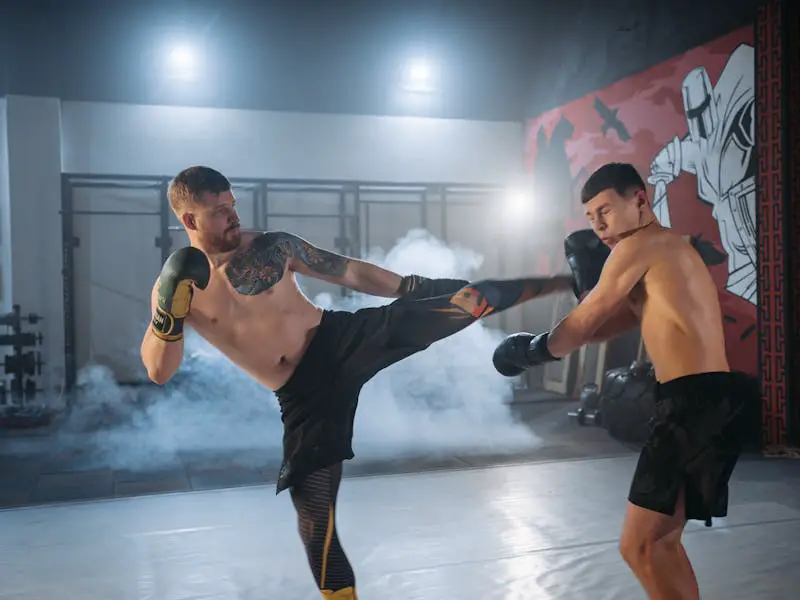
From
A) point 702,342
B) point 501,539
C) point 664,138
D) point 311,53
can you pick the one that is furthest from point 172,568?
→ point 311,53

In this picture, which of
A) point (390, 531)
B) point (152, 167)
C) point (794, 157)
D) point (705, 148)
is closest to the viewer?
point (390, 531)

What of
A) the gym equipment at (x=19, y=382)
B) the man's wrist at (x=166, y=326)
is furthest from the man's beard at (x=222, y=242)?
the gym equipment at (x=19, y=382)

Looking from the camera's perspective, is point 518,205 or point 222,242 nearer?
point 222,242

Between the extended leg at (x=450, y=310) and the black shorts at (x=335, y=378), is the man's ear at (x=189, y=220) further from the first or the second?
the extended leg at (x=450, y=310)

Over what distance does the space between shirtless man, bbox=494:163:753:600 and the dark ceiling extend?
16.5 feet

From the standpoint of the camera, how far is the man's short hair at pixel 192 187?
200cm

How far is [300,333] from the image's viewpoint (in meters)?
2.09

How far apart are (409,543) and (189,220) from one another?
72.3 inches

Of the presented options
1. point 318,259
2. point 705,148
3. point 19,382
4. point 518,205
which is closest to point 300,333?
point 318,259

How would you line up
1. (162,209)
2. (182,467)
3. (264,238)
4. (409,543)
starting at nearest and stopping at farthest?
1. (264,238)
2. (409,543)
3. (182,467)
4. (162,209)

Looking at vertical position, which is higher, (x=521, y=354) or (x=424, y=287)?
(x=424, y=287)

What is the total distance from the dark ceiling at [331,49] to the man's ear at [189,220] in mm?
5286

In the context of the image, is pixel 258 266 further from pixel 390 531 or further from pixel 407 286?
pixel 390 531

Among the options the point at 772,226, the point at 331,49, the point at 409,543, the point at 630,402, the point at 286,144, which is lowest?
the point at 409,543
